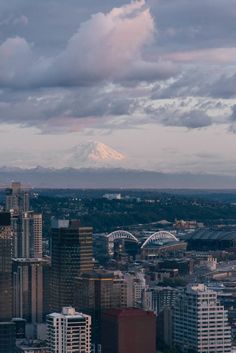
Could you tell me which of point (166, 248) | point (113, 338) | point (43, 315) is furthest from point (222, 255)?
point (113, 338)

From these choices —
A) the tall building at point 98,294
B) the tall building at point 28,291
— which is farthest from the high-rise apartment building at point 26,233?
the tall building at point 98,294

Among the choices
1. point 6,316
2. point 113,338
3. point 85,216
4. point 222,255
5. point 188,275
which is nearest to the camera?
point 113,338

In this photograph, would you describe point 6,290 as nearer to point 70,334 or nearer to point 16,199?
point 70,334

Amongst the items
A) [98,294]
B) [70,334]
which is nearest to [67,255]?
[98,294]

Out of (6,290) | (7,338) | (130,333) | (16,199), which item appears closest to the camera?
(130,333)

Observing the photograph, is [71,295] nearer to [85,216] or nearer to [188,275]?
[188,275]

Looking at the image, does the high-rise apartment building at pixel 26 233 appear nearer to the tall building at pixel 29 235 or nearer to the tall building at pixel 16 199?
the tall building at pixel 29 235
